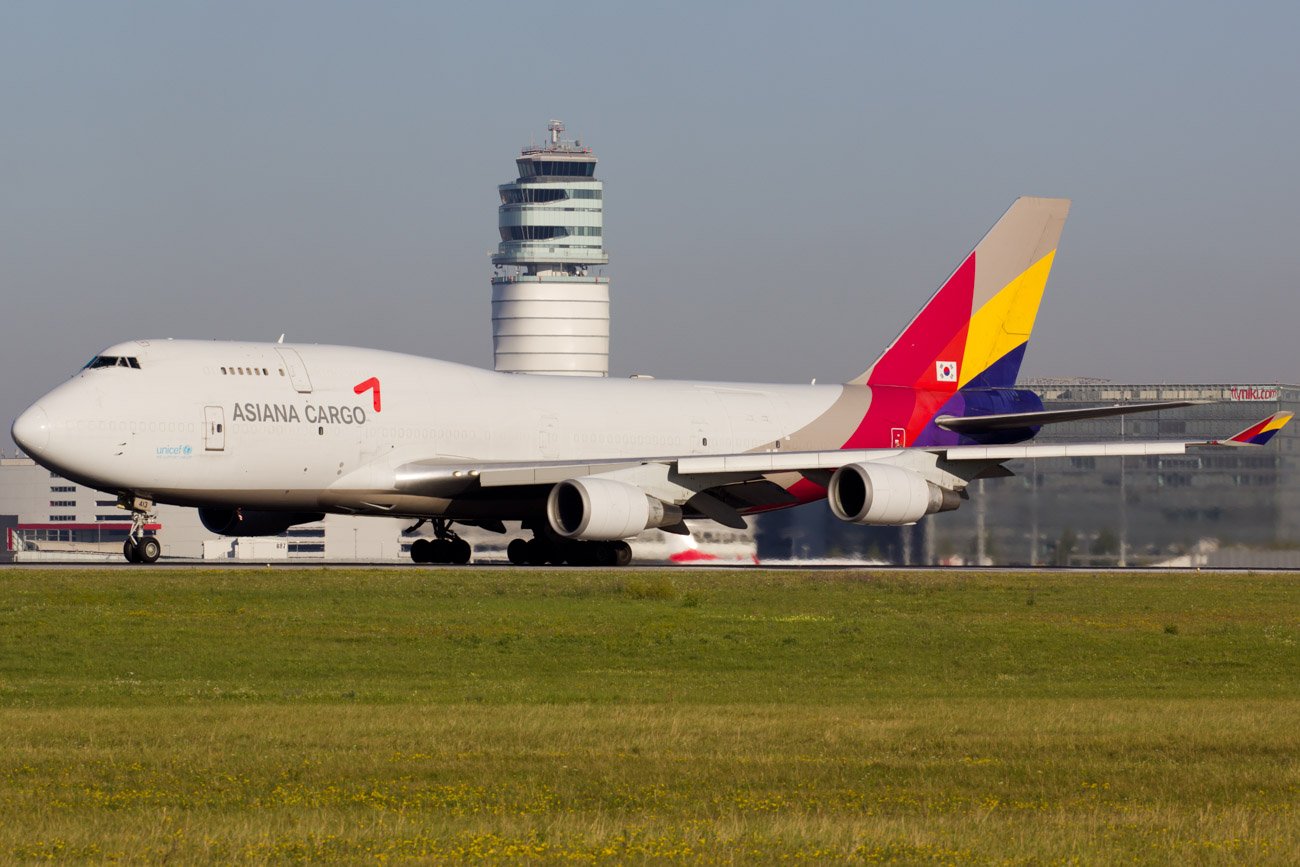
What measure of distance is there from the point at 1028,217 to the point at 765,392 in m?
7.78

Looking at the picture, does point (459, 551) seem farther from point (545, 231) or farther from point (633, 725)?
point (545, 231)

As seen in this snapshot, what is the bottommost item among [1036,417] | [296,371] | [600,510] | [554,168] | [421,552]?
[421,552]

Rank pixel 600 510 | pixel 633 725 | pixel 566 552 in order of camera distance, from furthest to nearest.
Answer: pixel 566 552 < pixel 600 510 < pixel 633 725

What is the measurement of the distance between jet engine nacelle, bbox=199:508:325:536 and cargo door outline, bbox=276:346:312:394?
11.3ft

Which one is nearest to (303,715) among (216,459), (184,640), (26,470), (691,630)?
(184,640)

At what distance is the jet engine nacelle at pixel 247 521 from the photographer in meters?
36.9

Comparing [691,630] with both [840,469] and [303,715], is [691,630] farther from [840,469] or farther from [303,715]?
[840,469]

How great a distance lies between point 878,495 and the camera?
1407 inches

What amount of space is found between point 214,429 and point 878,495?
12.6 m

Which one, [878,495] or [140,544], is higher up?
[878,495]

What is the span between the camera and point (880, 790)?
39.7ft

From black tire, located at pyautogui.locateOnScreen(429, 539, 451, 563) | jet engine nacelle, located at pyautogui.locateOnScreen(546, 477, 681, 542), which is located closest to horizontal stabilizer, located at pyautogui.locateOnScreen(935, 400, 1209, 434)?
jet engine nacelle, located at pyautogui.locateOnScreen(546, 477, 681, 542)

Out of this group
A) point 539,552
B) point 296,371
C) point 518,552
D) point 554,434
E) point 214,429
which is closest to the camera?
point 214,429

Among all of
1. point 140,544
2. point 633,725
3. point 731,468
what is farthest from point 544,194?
point 633,725
